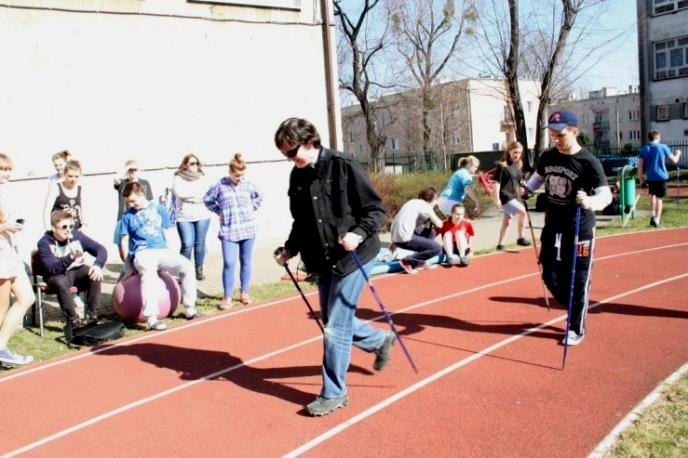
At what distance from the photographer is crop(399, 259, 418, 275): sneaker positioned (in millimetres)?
10461

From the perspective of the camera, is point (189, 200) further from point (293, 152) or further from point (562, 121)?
point (562, 121)

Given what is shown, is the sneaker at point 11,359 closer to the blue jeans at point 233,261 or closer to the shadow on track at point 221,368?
the shadow on track at point 221,368

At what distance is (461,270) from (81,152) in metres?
7.17

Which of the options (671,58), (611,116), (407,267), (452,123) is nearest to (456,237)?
(407,267)

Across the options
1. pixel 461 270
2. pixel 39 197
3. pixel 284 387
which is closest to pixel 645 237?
pixel 461 270

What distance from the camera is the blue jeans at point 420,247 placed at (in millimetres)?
10516

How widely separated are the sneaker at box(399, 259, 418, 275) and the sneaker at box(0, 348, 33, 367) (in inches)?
220

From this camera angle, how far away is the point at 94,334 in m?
7.23

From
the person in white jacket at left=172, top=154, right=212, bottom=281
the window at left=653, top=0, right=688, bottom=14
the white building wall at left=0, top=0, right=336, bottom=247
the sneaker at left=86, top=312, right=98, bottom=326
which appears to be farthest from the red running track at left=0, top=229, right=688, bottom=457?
the window at left=653, top=0, right=688, bottom=14

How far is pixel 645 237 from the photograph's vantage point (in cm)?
1273

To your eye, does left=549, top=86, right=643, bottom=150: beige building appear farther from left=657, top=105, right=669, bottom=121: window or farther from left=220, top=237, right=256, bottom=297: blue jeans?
left=220, top=237, right=256, bottom=297: blue jeans

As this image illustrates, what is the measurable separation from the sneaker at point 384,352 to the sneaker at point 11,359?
3606 mm

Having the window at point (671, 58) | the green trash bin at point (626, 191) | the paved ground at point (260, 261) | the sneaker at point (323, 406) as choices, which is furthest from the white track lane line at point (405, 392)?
the window at point (671, 58)

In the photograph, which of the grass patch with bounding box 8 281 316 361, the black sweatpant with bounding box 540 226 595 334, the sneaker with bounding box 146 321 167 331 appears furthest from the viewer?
the sneaker with bounding box 146 321 167 331
